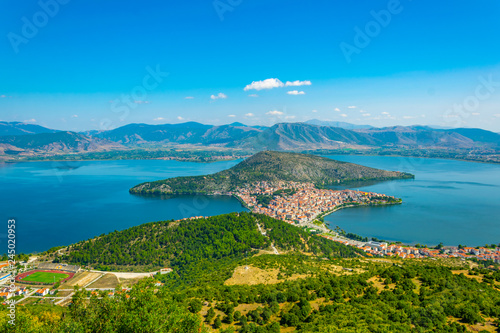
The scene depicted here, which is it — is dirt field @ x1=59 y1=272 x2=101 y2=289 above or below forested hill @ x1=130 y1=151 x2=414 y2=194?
below

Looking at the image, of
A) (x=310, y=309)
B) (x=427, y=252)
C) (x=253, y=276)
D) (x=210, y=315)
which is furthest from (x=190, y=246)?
(x=427, y=252)

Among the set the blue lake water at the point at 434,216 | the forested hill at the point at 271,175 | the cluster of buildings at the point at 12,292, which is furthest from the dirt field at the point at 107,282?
the forested hill at the point at 271,175

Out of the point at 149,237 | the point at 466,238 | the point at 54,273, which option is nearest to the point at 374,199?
the point at 466,238

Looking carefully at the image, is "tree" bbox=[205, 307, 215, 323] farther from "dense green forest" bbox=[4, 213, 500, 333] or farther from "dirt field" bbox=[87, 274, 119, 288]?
"dirt field" bbox=[87, 274, 119, 288]

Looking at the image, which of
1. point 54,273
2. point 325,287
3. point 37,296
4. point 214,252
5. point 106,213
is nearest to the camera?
point 325,287

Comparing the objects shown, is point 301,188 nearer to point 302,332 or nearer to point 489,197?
point 489,197

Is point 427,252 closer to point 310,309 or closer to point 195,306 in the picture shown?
point 310,309

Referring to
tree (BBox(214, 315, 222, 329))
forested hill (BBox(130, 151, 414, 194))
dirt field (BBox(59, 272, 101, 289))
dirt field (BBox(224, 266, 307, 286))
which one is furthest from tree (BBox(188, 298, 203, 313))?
forested hill (BBox(130, 151, 414, 194))
